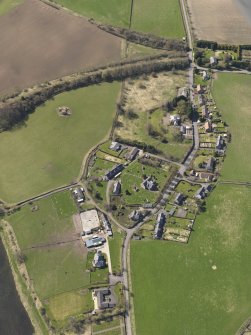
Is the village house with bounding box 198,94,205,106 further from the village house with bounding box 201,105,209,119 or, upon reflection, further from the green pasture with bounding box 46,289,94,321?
the green pasture with bounding box 46,289,94,321

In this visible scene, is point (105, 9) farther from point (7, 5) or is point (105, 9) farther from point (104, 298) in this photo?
point (104, 298)

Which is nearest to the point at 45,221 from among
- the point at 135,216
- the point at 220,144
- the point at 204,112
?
the point at 135,216

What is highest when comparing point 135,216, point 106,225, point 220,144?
point 220,144

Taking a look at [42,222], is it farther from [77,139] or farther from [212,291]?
[212,291]

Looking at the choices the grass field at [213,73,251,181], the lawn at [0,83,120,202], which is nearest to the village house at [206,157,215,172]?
the grass field at [213,73,251,181]

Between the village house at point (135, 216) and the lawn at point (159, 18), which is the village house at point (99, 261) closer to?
the village house at point (135, 216)

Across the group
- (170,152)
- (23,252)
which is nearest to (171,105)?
(170,152)
